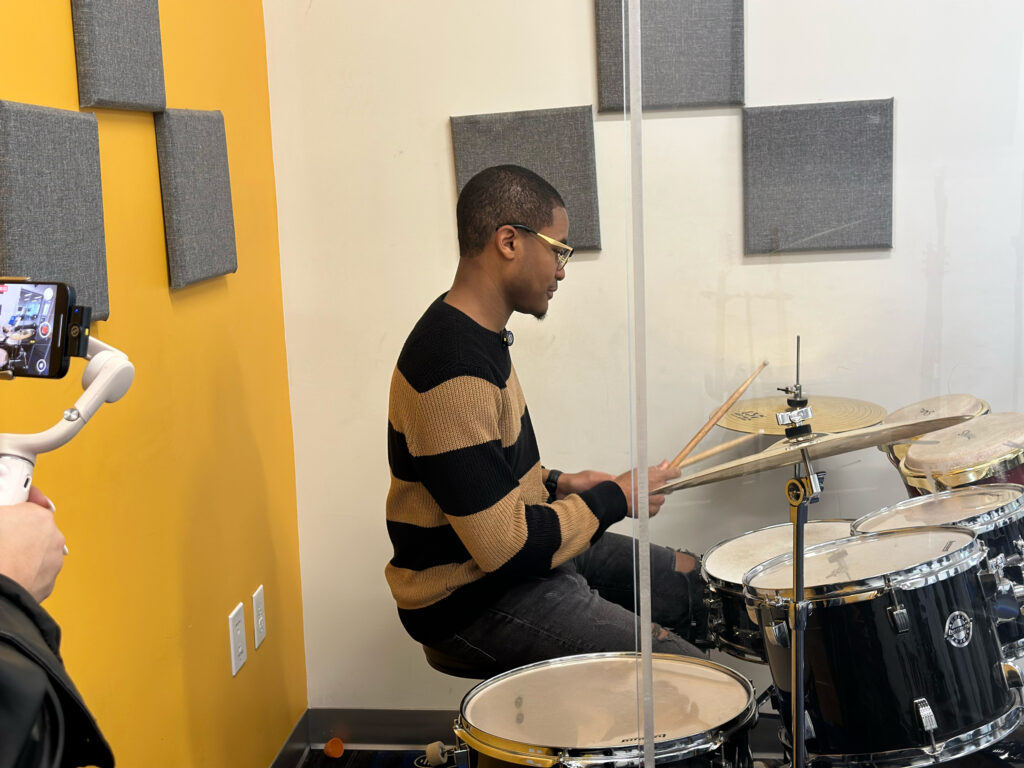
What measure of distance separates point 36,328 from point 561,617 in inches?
40.7

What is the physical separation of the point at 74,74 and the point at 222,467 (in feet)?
2.82

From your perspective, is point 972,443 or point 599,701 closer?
point 972,443

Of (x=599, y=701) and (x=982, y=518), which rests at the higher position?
(x=982, y=518)

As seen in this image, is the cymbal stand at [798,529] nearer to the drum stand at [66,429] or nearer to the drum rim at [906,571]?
the drum rim at [906,571]

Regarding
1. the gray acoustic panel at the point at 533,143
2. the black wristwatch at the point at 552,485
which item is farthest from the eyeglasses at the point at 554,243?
the black wristwatch at the point at 552,485

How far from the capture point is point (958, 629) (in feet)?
3.53

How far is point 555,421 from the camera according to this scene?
7.73 feet

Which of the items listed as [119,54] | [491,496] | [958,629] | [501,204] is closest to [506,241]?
[501,204]

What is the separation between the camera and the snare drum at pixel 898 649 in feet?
3.48

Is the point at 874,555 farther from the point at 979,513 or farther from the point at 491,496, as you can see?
the point at 491,496

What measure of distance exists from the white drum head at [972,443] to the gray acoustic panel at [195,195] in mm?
1363

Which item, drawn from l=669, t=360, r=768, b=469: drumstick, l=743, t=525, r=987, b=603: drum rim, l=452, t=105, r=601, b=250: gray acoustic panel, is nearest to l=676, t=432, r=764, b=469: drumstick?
l=669, t=360, r=768, b=469: drumstick

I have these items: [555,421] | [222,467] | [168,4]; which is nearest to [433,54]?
[168,4]

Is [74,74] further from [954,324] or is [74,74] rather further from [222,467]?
[954,324]
